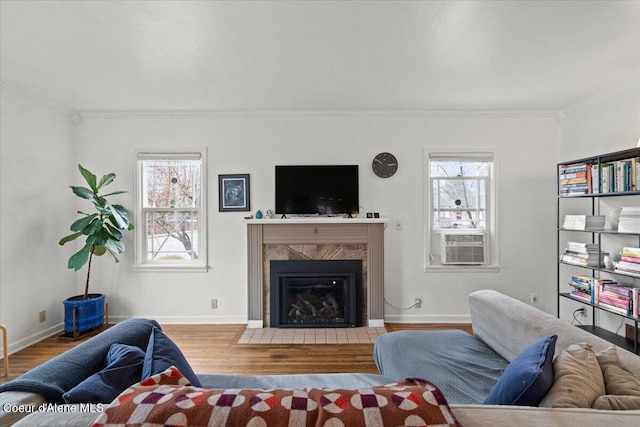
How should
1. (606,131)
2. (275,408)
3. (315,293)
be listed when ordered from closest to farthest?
(275,408)
(606,131)
(315,293)

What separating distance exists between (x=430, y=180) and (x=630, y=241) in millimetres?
2002

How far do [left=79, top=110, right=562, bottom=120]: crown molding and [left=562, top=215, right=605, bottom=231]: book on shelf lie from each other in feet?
4.74

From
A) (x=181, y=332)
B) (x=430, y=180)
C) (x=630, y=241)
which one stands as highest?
(x=430, y=180)

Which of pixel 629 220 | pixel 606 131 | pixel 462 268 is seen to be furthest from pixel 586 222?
pixel 462 268

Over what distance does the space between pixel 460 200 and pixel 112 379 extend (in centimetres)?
396

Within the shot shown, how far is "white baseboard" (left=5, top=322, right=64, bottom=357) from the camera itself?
316cm

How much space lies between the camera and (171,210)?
160 inches

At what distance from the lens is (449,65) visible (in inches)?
107

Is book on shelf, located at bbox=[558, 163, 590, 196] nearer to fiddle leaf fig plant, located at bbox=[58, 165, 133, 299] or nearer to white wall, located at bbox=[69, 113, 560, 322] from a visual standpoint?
white wall, located at bbox=[69, 113, 560, 322]

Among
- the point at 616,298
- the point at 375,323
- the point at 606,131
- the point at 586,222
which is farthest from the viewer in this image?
the point at 375,323

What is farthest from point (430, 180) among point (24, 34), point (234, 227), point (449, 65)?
point (24, 34)

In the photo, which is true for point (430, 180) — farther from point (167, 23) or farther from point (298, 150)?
point (167, 23)

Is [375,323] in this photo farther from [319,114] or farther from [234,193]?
[319,114]

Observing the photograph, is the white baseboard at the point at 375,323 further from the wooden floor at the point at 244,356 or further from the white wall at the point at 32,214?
the white wall at the point at 32,214
